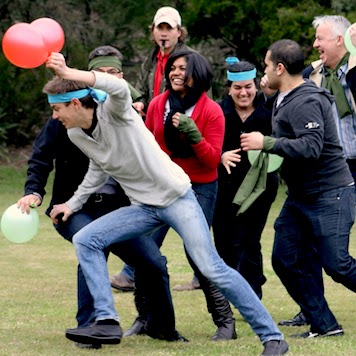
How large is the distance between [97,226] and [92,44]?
19.8 meters

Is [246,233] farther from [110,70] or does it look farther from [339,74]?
[110,70]

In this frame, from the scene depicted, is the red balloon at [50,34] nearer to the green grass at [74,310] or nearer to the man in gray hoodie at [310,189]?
the man in gray hoodie at [310,189]

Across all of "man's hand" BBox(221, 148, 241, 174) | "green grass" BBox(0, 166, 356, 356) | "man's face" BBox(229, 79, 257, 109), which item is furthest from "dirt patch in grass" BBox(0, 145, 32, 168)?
"man's hand" BBox(221, 148, 241, 174)

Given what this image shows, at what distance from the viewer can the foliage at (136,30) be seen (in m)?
21.1

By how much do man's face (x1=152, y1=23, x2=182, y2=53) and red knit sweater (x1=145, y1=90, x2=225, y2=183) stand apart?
1.41 m

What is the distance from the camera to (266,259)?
41.6 feet

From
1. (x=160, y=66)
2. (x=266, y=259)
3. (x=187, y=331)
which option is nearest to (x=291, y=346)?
(x=187, y=331)

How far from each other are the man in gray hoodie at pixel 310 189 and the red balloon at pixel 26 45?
174cm

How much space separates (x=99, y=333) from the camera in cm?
679

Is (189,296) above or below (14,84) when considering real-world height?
below

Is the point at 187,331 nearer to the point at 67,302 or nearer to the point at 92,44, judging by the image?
the point at 67,302

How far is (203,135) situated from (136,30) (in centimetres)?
A: 1879

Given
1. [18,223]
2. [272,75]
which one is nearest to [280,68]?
[272,75]

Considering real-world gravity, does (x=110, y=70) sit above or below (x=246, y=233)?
above
